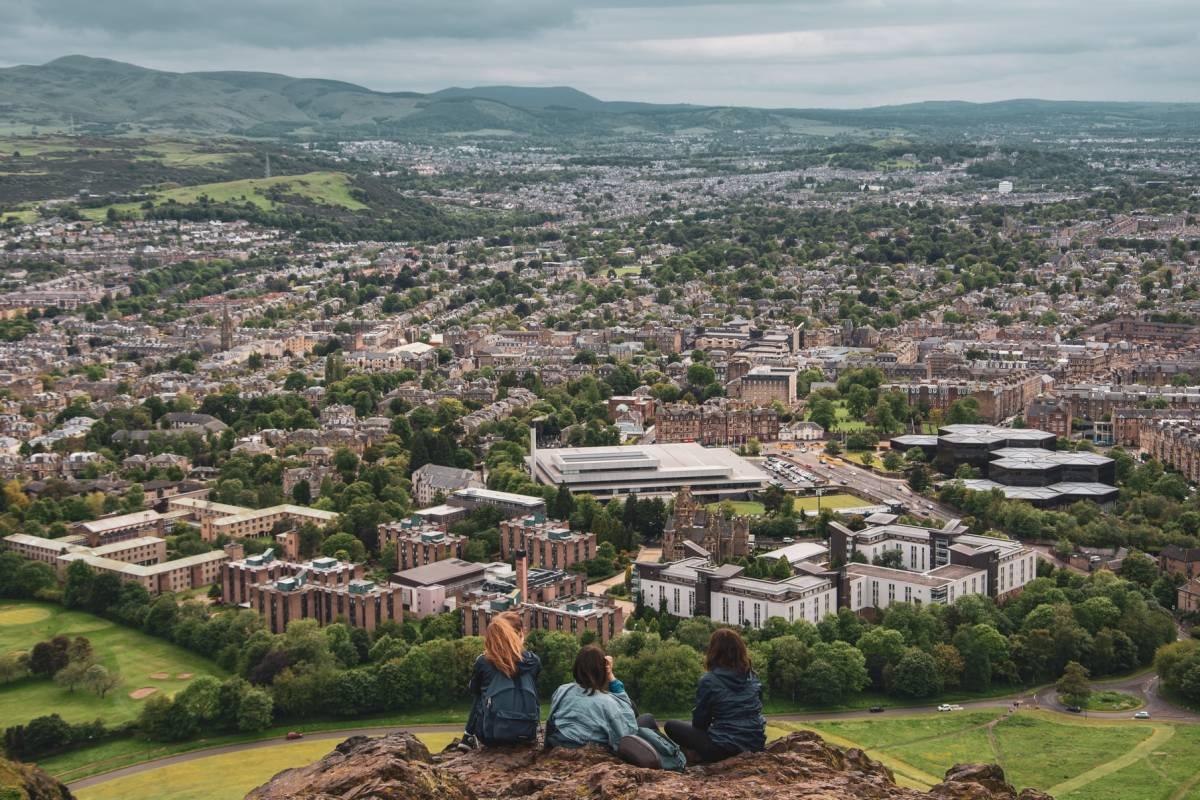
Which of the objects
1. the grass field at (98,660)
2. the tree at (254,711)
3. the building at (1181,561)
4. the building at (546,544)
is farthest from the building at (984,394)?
the tree at (254,711)

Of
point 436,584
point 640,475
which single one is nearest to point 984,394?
point 640,475

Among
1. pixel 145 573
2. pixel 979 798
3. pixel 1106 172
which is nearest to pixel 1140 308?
pixel 145 573

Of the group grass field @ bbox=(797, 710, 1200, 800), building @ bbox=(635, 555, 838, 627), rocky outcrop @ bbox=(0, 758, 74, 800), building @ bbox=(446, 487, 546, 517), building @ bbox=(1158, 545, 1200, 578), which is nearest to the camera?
rocky outcrop @ bbox=(0, 758, 74, 800)

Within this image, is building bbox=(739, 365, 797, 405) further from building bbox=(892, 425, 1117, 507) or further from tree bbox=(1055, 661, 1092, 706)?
tree bbox=(1055, 661, 1092, 706)

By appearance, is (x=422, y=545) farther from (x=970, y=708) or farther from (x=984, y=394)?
(x=984, y=394)

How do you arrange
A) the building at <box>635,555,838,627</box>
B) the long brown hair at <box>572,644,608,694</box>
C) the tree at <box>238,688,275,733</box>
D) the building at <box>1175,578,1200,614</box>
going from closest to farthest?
the long brown hair at <box>572,644,608,694</box> < the tree at <box>238,688,275,733</box> < the building at <box>635,555,838,627</box> < the building at <box>1175,578,1200,614</box>

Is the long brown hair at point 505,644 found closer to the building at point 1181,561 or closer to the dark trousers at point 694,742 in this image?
the dark trousers at point 694,742

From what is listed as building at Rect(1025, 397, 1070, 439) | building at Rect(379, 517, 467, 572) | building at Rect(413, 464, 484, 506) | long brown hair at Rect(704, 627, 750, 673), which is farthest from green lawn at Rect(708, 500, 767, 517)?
long brown hair at Rect(704, 627, 750, 673)
